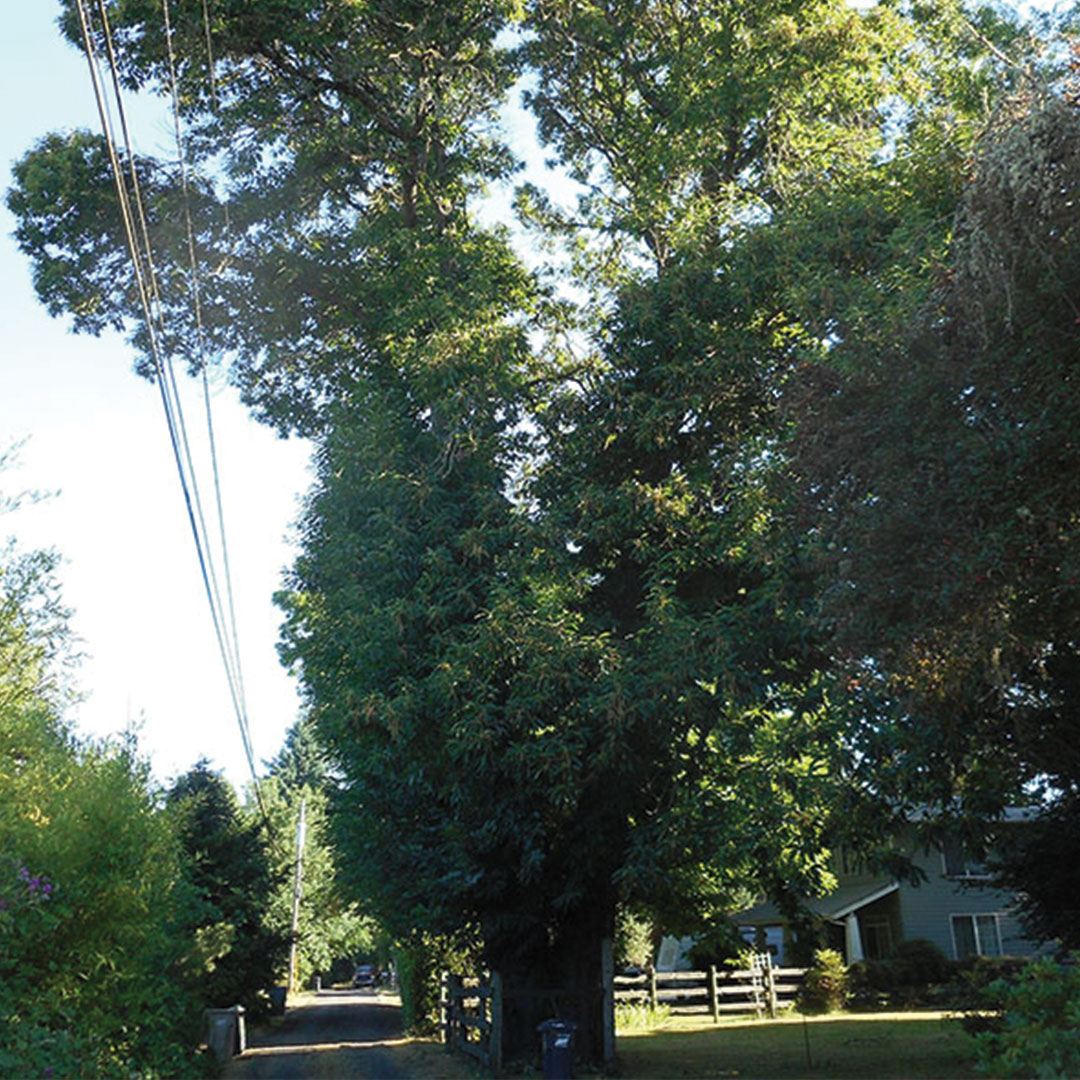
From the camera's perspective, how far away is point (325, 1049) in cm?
2427

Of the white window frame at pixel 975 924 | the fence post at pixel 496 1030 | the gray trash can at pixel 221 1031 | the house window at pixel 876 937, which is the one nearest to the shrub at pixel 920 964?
the white window frame at pixel 975 924

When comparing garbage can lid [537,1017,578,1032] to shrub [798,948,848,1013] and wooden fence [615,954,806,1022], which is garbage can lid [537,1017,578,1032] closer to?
wooden fence [615,954,806,1022]

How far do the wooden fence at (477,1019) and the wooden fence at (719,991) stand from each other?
5.21 metres

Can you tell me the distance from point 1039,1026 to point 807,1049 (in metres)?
9.88

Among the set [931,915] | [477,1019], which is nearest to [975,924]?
[931,915]

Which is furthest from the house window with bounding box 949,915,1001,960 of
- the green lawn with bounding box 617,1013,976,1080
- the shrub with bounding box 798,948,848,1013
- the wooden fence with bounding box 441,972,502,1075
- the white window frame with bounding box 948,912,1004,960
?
the wooden fence with bounding box 441,972,502,1075

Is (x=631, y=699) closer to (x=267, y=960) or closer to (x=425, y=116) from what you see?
(x=425, y=116)

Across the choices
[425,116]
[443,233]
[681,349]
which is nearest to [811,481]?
[681,349]

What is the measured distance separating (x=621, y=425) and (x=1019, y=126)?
7.87m

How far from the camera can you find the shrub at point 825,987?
90.6ft

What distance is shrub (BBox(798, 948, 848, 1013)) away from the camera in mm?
27609

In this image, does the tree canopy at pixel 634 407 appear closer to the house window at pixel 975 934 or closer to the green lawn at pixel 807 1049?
the green lawn at pixel 807 1049

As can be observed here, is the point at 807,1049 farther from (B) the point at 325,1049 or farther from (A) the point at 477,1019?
(B) the point at 325,1049

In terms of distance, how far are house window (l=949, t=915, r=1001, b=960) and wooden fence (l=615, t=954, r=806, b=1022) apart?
257 inches
